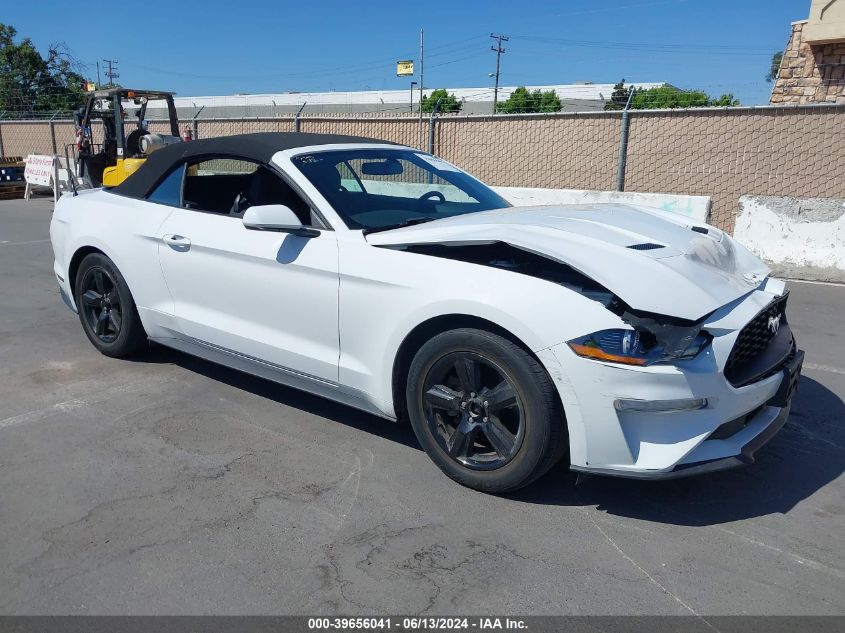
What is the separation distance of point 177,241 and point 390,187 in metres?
1.36

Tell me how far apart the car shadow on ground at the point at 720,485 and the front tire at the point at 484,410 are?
0.23m

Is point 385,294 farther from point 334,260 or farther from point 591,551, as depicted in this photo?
point 591,551

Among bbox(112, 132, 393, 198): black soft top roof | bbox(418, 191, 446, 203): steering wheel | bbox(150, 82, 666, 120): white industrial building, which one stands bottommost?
bbox(418, 191, 446, 203): steering wheel

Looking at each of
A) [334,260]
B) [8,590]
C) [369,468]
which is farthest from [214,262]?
[8,590]

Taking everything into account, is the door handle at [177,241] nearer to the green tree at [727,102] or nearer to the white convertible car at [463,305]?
the white convertible car at [463,305]

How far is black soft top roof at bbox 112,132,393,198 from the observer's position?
4215 mm

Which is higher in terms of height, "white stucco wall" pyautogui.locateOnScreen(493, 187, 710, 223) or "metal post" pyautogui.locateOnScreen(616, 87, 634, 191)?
"metal post" pyautogui.locateOnScreen(616, 87, 634, 191)

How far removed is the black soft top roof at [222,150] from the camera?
4.21 metres

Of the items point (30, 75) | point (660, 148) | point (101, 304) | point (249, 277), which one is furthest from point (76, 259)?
point (30, 75)

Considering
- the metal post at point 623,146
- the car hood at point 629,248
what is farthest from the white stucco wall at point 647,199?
the car hood at point 629,248

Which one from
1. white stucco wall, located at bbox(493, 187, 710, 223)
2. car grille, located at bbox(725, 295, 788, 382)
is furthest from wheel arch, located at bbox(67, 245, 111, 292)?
white stucco wall, located at bbox(493, 187, 710, 223)

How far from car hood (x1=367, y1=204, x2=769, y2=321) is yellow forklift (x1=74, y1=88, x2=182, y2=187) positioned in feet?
37.2

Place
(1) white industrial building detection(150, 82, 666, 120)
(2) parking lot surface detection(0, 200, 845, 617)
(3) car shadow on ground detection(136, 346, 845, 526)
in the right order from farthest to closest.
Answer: (1) white industrial building detection(150, 82, 666, 120) < (3) car shadow on ground detection(136, 346, 845, 526) < (2) parking lot surface detection(0, 200, 845, 617)

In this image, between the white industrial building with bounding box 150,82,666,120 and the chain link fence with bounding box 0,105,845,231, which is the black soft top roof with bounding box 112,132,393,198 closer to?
the chain link fence with bounding box 0,105,845,231
